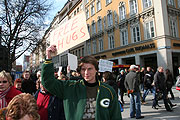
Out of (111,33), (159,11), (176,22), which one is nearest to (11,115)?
(159,11)

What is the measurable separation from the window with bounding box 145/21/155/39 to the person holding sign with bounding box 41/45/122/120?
54.5 feet

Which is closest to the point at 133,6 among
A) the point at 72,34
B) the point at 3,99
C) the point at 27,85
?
the point at 27,85

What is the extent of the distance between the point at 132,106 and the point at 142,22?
48.0ft

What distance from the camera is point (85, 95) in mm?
1799

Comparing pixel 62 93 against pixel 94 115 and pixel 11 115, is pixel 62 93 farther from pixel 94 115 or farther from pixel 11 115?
pixel 11 115

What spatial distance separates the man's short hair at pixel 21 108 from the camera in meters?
1.18

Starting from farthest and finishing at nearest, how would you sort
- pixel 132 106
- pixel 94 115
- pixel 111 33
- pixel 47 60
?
pixel 111 33 → pixel 132 106 → pixel 47 60 → pixel 94 115

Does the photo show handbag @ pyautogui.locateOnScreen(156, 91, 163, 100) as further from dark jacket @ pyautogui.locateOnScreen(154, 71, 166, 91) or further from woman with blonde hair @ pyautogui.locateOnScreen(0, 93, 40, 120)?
woman with blonde hair @ pyautogui.locateOnScreen(0, 93, 40, 120)

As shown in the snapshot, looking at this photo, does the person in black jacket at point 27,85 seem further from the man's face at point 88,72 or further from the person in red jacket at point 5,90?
the man's face at point 88,72

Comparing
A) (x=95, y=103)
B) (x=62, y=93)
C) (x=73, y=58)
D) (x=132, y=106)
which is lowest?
(x=132, y=106)

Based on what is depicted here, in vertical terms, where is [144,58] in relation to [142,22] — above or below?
below

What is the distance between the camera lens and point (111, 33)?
2291cm

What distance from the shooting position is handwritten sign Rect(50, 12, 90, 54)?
2913mm

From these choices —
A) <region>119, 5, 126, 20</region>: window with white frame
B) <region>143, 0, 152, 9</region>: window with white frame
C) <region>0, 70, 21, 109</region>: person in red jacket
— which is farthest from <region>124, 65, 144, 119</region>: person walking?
<region>119, 5, 126, 20</region>: window with white frame
